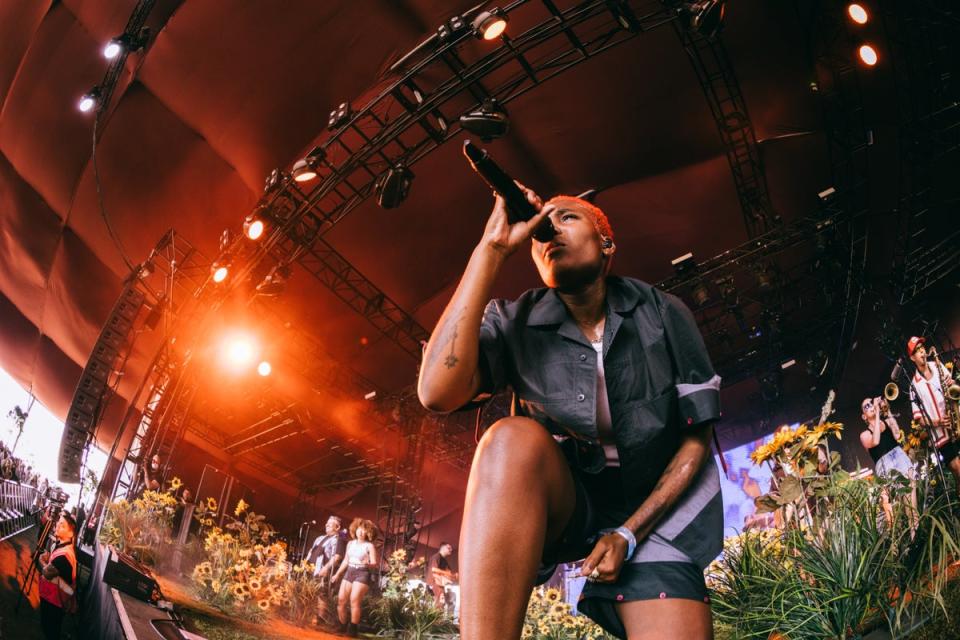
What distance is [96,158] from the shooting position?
812 cm

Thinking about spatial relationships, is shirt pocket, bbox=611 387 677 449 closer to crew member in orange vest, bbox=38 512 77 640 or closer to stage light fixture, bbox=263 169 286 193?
crew member in orange vest, bbox=38 512 77 640

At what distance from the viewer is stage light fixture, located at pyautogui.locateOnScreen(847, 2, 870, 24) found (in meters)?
5.82

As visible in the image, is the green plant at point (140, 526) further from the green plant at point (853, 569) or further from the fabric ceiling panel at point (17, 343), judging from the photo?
the green plant at point (853, 569)

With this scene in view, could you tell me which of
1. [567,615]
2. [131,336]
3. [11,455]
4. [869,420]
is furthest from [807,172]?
[131,336]

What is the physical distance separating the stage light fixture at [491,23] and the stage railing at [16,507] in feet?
21.7

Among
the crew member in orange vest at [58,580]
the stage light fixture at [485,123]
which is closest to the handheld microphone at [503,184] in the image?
the stage light fixture at [485,123]

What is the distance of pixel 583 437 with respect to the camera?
994 mm

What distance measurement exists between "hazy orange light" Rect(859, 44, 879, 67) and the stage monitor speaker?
8344mm

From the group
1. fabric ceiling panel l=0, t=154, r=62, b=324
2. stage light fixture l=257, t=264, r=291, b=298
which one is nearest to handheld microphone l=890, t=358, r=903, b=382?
stage light fixture l=257, t=264, r=291, b=298

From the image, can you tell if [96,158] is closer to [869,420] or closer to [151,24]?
[151,24]

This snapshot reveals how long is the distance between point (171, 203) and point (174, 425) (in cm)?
376

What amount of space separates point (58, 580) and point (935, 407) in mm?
7198

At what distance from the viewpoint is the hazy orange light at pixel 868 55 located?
608 cm

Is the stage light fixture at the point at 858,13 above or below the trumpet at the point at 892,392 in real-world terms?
above
